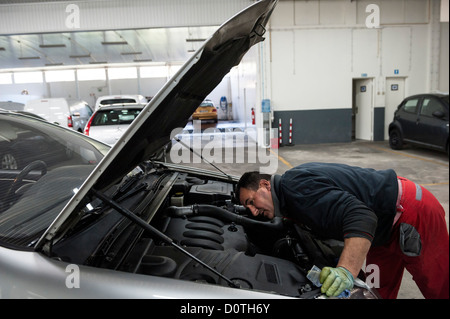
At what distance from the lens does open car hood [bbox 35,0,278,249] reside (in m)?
1.23

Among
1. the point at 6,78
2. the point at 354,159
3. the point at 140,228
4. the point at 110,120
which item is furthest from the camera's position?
the point at 6,78

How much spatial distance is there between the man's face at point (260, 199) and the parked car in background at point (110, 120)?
18.6 feet

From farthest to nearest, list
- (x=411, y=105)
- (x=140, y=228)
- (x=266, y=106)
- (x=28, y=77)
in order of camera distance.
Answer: (x=28, y=77)
(x=266, y=106)
(x=411, y=105)
(x=140, y=228)

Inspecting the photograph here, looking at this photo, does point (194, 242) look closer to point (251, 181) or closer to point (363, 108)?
point (251, 181)

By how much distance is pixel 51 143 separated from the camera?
88.7 inches

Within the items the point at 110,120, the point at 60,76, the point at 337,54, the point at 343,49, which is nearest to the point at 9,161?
the point at 110,120

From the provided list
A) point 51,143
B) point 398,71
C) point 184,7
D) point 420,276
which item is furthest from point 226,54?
point 398,71

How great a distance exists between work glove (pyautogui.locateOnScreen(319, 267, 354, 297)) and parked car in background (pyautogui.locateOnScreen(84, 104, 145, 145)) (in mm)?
6234

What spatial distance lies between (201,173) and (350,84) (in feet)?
29.2

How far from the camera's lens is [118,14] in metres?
9.59

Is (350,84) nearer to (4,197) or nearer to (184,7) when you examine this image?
(184,7)

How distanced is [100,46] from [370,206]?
626 inches

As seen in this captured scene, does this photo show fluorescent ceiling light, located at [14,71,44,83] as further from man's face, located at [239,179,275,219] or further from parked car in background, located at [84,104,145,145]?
man's face, located at [239,179,275,219]

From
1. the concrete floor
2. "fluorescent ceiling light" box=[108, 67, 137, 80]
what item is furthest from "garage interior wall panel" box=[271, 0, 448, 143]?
"fluorescent ceiling light" box=[108, 67, 137, 80]
